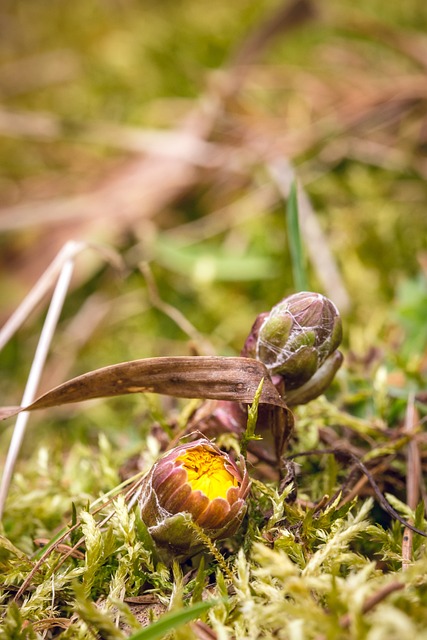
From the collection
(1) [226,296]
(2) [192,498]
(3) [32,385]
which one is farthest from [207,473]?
(1) [226,296]

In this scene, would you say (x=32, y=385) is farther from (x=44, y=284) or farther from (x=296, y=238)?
(x=296, y=238)

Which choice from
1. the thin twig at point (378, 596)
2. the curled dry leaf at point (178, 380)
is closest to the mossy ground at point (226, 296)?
the thin twig at point (378, 596)

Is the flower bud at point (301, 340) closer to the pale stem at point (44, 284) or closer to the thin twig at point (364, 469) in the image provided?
the thin twig at point (364, 469)

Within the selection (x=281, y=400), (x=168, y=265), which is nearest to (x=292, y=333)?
(x=281, y=400)

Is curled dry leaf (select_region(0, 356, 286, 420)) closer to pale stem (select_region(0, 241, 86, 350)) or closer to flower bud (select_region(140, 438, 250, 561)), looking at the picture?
flower bud (select_region(140, 438, 250, 561))

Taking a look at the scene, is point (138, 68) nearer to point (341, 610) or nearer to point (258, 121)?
point (258, 121)

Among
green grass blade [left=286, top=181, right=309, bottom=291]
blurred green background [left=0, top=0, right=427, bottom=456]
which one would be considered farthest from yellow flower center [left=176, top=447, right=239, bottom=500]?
blurred green background [left=0, top=0, right=427, bottom=456]

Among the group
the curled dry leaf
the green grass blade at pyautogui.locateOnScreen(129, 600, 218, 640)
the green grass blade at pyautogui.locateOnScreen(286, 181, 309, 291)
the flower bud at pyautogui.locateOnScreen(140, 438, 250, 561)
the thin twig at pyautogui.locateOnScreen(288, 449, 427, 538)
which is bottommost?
the thin twig at pyautogui.locateOnScreen(288, 449, 427, 538)
